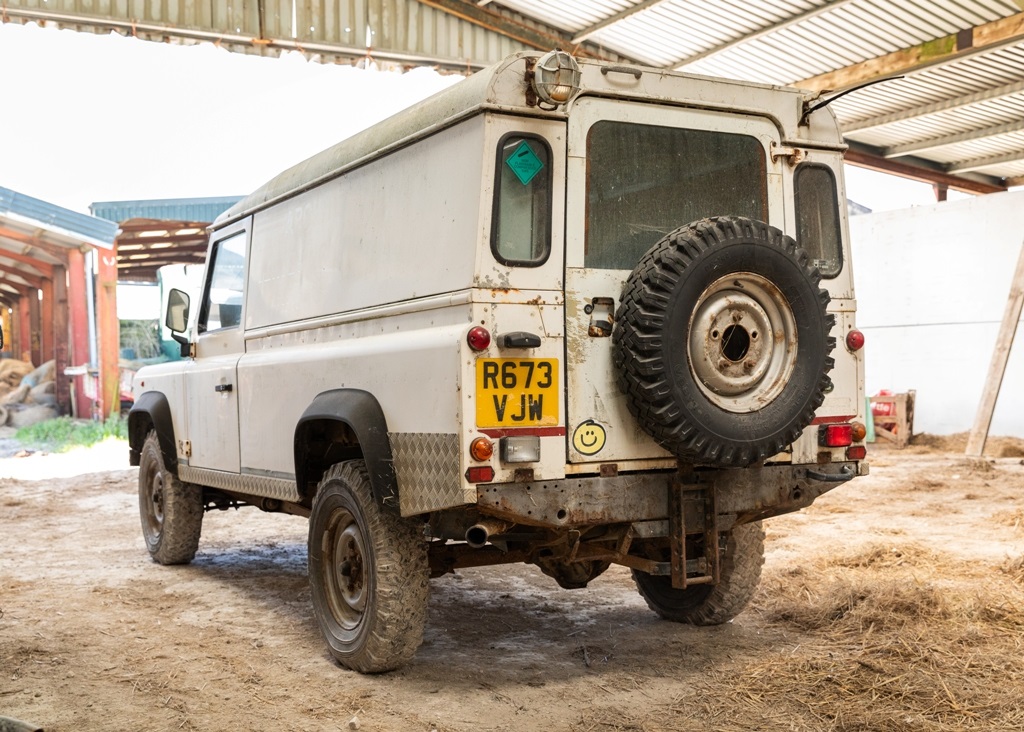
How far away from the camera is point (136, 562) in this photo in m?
7.80

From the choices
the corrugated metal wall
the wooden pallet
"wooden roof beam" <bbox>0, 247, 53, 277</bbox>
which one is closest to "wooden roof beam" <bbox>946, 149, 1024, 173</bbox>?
the wooden pallet

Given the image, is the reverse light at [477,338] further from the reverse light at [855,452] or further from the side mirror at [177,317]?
the side mirror at [177,317]

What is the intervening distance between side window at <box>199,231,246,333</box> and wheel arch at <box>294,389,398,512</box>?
145cm

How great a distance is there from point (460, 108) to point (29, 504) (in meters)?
8.48

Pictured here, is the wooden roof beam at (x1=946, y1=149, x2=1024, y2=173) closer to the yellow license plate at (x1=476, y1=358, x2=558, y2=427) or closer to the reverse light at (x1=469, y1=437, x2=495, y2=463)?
the yellow license plate at (x1=476, y1=358, x2=558, y2=427)

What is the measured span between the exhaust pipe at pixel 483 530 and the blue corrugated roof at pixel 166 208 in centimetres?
2248

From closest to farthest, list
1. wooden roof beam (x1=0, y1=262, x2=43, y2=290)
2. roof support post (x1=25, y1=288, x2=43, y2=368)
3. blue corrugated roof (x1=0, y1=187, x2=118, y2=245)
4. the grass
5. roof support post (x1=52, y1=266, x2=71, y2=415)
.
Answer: the grass
blue corrugated roof (x1=0, y1=187, x2=118, y2=245)
roof support post (x1=52, y1=266, x2=71, y2=415)
wooden roof beam (x1=0, y1=262, x2=43, y2=290)
roof support post (x1=25, y1=288, x2=43, y2=368)

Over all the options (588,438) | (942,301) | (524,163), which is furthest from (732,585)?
(942,301)

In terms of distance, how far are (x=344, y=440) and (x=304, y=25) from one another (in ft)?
27.4

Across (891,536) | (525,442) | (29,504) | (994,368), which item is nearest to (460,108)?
(525,442)

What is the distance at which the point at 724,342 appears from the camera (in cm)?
439

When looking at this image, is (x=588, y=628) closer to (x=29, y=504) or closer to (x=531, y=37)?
(x=29, y=504)

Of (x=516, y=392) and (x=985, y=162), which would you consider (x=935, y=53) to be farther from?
(x=516, y=392)

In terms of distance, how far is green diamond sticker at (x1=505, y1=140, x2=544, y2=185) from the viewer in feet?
14.1
